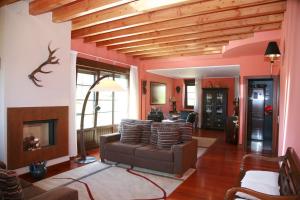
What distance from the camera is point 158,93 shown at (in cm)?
895

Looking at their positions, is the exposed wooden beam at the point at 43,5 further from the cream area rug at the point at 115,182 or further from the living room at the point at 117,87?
the cream area rug at the point at 115,182

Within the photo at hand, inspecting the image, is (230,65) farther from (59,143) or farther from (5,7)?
(5,7)

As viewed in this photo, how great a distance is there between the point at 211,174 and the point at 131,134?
5.58 feet

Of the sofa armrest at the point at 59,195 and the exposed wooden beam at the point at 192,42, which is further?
the exposed wooden beam at the point at 192,42

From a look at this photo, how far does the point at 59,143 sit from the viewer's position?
429 cm

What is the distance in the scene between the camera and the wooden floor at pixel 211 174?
3107mm

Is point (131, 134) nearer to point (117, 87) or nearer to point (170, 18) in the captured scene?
point (117, 87)

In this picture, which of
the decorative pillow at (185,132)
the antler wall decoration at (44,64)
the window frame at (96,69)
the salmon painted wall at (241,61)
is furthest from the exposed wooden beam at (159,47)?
the antler wall decoration at (44,64)

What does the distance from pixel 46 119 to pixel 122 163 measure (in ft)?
5.40

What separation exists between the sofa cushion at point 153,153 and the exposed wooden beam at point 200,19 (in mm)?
2281

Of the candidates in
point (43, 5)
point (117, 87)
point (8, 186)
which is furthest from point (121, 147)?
point (43, 5)

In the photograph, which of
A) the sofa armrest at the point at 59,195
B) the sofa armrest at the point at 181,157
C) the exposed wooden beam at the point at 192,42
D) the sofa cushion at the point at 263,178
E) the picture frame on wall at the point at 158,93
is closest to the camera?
the sofa armrest at the point at 59,195

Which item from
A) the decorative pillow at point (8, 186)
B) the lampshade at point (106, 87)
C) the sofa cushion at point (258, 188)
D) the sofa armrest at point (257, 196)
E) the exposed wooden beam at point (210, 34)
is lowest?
the sofa cushion at point (258, 188)

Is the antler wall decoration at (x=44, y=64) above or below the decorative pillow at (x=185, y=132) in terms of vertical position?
above
